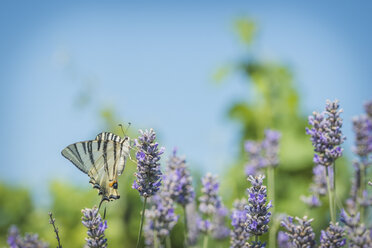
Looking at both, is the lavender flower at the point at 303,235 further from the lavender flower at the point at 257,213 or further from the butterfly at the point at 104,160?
the butterfly at the point at 104,160

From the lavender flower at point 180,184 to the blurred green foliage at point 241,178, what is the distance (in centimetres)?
164

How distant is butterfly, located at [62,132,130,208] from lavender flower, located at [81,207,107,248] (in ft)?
1.34

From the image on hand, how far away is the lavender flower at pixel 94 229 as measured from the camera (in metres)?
1.30

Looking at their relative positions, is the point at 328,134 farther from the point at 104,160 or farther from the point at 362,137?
the point at 104,160

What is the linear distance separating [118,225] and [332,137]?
3.80m

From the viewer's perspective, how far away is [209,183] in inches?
76.1

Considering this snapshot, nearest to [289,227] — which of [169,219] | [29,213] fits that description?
[169,219]

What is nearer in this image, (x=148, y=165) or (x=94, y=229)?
(x=94, y=229)

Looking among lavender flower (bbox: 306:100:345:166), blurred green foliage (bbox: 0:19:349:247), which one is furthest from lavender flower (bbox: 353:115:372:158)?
blurred green foliage (bbox: 0:19:349:247)

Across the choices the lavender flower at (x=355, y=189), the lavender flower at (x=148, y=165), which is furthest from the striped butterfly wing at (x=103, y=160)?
the lavender flower at (x=355, y=189)

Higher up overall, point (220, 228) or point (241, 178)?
point (241, 178)

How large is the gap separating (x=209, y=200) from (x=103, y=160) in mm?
527

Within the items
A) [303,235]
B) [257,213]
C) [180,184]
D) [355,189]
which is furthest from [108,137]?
[355,189]

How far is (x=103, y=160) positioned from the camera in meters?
1.92
